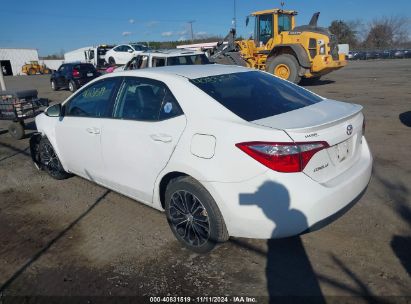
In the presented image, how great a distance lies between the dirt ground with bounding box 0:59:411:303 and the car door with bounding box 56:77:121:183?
519mm

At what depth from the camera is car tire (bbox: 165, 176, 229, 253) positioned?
2973mm

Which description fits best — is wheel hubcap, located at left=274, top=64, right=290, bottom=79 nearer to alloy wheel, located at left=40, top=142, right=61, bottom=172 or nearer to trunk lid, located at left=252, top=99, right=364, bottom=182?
alloy wheel, located at left=40, top=142, right=61, bottom=172

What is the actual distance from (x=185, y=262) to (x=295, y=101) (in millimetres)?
1824

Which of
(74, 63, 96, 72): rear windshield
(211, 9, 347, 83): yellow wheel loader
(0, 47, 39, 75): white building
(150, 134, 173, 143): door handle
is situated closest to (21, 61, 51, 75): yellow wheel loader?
(0, 47, 39, 75): white building

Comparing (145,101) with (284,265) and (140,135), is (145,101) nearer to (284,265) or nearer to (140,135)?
(140,135)

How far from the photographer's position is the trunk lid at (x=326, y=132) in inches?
104

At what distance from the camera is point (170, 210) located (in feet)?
11.1

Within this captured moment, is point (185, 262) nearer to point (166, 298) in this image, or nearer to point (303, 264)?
point (166, 298)

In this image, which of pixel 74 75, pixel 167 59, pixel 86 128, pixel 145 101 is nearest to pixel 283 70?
pixel 167 59

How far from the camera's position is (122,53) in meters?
24.8

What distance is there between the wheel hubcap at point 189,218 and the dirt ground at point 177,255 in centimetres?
16

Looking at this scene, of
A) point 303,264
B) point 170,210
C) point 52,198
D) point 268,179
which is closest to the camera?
point 268,179

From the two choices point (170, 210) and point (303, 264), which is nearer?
point (303, 264)

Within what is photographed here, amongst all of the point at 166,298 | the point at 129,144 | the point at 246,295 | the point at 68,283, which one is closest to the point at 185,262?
the point at 166,298
